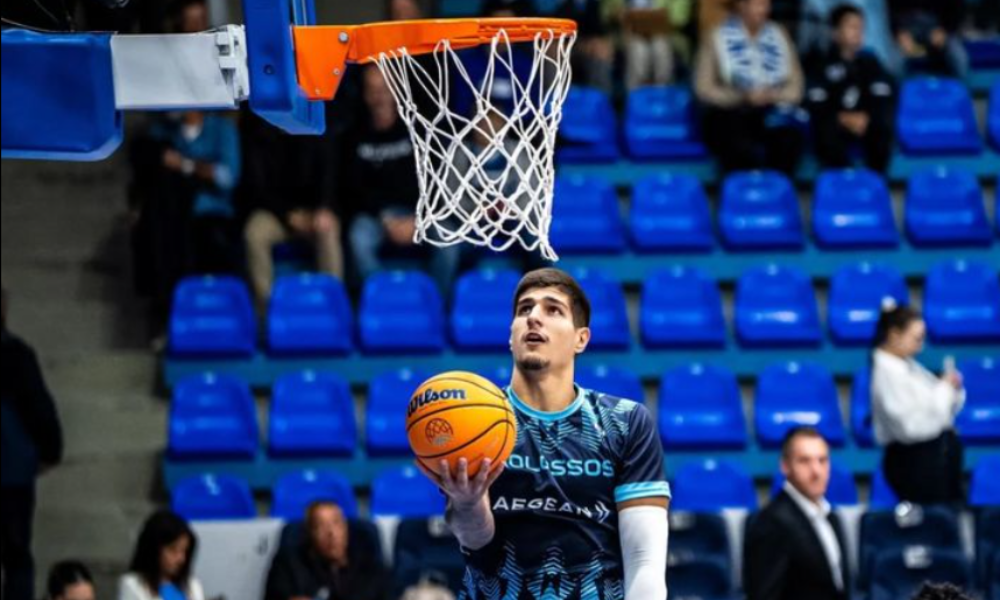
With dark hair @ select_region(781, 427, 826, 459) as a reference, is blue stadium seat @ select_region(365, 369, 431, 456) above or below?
below

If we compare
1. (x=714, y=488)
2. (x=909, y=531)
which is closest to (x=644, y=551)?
(x=909, y=531)

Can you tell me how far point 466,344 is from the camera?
38.2ft

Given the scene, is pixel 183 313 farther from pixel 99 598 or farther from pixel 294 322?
pixel 99 598

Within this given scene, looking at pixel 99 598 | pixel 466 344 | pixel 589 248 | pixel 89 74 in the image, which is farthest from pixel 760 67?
pixel 89 74

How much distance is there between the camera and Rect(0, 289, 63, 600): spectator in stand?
1009 centimetres

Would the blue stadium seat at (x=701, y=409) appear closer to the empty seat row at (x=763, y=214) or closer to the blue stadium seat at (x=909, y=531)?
the empty seat row at (x=763, y=214)

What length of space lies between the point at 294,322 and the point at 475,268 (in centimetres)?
131

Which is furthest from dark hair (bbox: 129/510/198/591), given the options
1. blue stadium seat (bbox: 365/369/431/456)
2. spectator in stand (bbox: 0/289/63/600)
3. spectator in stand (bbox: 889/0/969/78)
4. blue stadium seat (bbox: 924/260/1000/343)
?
spectator in stand (bbox: 889/0/969/78)

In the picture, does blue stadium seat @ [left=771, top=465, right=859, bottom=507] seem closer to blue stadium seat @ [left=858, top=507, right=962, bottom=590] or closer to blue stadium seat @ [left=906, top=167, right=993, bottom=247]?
blue stadium seat @ [left=858, top=507, right=962, bottom=590]

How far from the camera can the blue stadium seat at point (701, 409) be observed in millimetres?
11297

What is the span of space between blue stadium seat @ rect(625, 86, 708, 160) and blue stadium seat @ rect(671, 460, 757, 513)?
109 inches

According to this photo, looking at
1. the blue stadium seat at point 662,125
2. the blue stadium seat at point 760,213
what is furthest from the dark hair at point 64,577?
the blue stadium seat at point 662,125

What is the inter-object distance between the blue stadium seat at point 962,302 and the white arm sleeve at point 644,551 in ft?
21.2

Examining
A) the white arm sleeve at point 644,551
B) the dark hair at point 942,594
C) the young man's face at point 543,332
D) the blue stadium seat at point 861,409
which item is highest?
the young man's face at point 543,332
